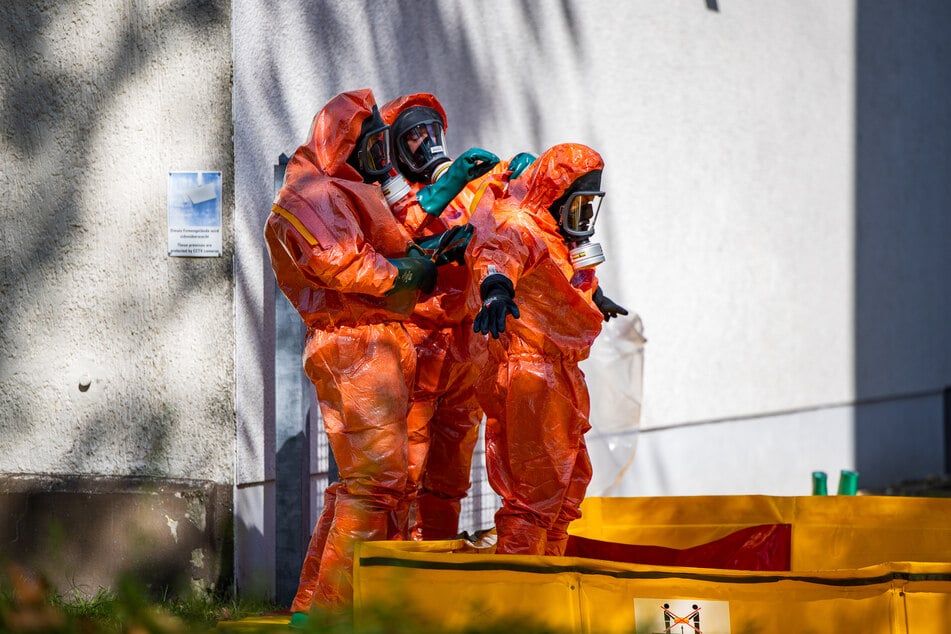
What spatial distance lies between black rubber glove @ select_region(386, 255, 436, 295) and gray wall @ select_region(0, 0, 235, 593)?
1.14 meters

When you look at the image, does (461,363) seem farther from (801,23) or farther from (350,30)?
(801,23)

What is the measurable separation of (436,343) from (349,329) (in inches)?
24.7

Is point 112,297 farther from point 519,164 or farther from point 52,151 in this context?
point 519,164

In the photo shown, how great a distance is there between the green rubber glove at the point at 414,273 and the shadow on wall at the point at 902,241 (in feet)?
23.6

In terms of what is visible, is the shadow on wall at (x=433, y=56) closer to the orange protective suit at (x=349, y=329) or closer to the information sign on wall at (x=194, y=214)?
the information sign on wall at (x=194, y=214)

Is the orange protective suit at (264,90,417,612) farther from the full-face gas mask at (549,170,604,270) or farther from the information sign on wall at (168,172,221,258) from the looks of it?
the information sign on wall at (168,172,221,258)

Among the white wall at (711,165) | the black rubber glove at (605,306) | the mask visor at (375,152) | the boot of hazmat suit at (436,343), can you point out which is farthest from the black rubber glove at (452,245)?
the white wall at (711,165)

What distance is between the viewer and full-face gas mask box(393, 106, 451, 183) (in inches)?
187

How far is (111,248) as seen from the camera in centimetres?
542

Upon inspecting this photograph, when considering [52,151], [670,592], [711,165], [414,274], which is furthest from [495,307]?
[711,165]

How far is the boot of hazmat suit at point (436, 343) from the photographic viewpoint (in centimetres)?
476

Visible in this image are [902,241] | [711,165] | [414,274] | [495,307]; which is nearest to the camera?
[495,307]

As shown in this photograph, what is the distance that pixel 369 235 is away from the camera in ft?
14.8

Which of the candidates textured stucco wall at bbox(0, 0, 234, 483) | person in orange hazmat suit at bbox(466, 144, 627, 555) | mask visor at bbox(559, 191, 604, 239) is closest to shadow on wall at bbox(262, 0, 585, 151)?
textured stucco wall at bbox(0, 0, 234, 483)
